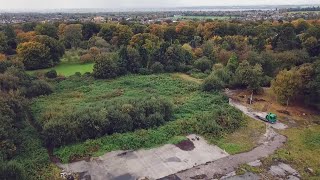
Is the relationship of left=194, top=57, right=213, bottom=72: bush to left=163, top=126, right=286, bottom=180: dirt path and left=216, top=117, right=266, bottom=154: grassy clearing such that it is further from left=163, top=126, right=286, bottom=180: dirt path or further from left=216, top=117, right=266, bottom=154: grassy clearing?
left=163, top=126, right=286, bottom=180: dirt path

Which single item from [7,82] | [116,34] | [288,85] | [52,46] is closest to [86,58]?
[52,46]

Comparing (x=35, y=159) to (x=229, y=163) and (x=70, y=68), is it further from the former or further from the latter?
(x=70, y=68)

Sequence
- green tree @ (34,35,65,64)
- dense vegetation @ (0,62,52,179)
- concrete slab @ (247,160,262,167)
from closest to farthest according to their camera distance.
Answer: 1. dense vegetation @ (0,62,52,179)
2. concrete slab @ (247,160,262,167)
3. green tree @ (34,35,65,64)

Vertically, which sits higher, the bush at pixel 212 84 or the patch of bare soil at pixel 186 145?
the bush at pixel 212 84

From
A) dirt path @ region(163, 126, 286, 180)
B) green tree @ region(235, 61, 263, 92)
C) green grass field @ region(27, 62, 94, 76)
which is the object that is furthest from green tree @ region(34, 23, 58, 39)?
dirt path @ region(163, 126, 286, 180)

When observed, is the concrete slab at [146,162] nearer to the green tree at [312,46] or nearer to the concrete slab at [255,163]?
the concrete slab at [255,163]

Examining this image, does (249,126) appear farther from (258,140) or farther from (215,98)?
(215,98)

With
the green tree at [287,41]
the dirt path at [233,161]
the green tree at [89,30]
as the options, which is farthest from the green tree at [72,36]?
the dirt path at [233,161]
